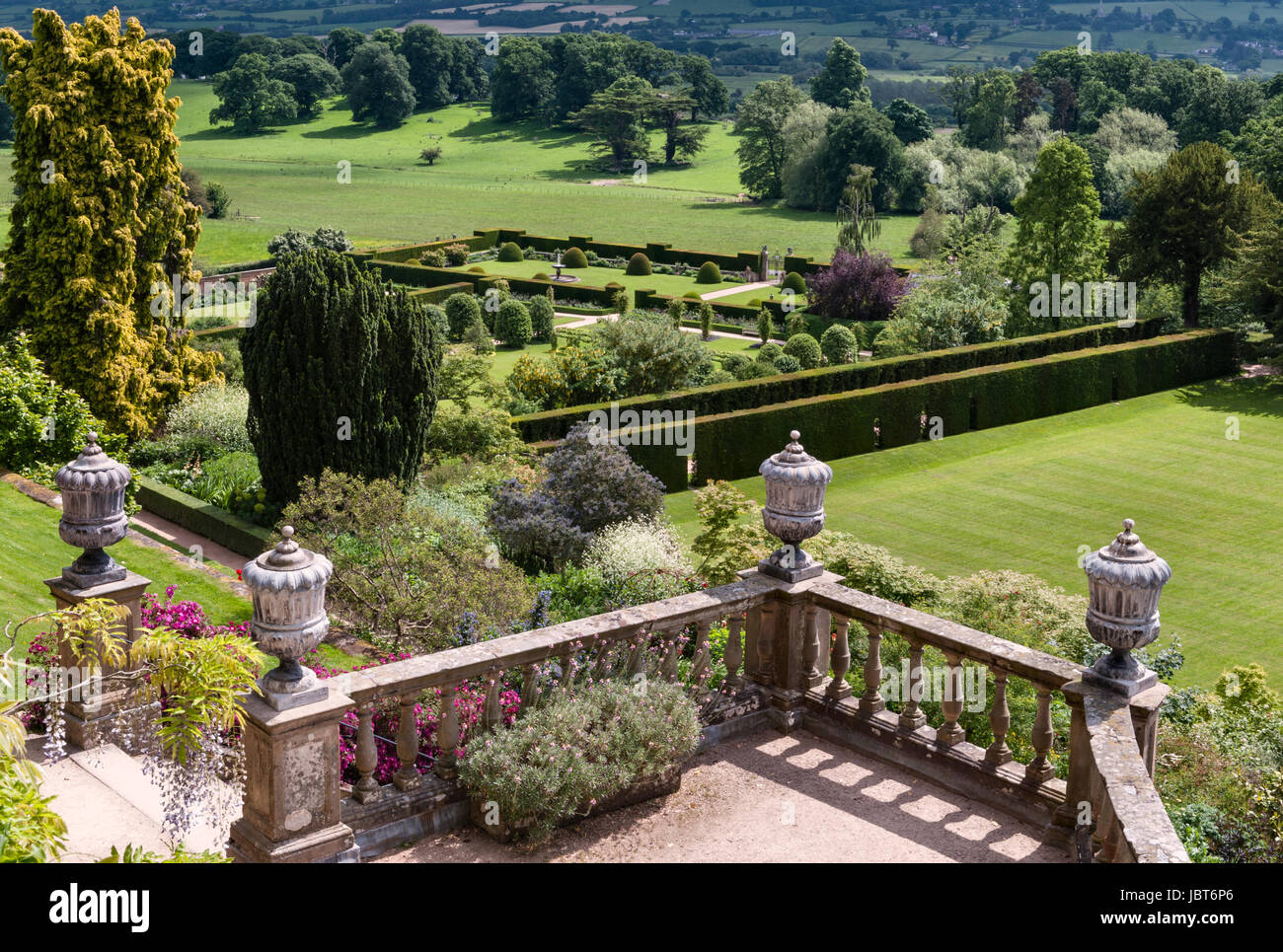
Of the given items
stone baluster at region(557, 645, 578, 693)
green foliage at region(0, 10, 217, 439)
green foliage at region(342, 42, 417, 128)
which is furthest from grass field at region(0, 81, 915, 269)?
stone baluster at region(557, 645, 578, 693)

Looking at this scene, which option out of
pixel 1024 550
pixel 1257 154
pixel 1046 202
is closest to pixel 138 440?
pixel 1024 550

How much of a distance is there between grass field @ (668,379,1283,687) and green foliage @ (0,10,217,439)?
34.5 feet

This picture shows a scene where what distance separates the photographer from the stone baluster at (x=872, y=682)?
9367mm

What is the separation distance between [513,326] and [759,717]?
107ft

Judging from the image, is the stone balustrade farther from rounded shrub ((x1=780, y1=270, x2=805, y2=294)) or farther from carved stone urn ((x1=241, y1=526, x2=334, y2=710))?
rounded shrub ((x1=780, y1=270, x2=805, y2=294))

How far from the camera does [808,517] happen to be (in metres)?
9.40

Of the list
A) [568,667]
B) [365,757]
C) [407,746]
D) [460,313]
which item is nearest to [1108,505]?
[568,667]

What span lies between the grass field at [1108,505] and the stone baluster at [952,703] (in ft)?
31.6

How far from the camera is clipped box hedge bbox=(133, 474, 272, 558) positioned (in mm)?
20172

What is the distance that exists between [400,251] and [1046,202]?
27.1 meters

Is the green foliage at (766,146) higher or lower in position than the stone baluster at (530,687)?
higher

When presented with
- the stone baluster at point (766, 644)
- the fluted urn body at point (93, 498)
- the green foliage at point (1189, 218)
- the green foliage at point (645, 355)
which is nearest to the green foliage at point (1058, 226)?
the green foliage at point (1189, 218)

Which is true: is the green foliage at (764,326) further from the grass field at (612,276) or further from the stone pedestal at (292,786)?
the stone pedestal at (292,786)

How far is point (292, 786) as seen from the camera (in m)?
7.20
